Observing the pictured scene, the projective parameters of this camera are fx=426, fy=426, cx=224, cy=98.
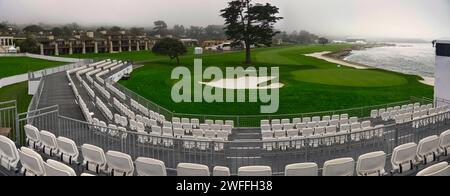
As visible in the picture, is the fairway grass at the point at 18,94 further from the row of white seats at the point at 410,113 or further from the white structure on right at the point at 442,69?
the white structure on right at the point at 442,69

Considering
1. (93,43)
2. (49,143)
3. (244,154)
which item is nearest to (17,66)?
(93,43)

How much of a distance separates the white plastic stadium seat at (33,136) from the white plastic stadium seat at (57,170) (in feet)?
9.59

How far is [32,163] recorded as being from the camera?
6039 mm

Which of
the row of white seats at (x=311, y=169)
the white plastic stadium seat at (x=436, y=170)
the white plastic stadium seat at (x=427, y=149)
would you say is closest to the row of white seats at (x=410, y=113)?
the white plastic stadium seat at (x=427, y=149)

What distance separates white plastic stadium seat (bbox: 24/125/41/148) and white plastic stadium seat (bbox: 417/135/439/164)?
7044mm

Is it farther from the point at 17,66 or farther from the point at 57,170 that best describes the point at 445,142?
the point at 17,66

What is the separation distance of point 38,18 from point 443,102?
306 ft

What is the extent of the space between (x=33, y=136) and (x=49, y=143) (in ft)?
3.14

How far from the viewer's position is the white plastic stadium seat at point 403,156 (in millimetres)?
6566

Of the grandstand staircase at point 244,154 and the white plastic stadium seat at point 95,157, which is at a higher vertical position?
the white plastic stadium seat at point 95,157

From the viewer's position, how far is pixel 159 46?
184 ft

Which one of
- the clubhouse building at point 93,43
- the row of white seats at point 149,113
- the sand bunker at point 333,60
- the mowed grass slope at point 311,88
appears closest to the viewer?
the row of white seats at point 149,113
